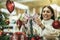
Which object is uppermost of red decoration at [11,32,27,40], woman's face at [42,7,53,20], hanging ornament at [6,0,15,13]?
hanging ornament at [6,0,15,13]

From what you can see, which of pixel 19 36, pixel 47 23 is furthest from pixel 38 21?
pixel 19 36

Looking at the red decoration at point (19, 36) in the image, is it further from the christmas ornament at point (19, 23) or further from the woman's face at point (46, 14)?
the woman's face at point (46, 14)

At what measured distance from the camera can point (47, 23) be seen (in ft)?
3.83

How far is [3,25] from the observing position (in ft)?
4.00

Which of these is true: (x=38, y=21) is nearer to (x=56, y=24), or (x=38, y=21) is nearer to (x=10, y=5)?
(x=56, y=24)

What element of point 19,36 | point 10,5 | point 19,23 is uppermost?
point 10,5

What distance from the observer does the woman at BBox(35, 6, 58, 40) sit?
1148mm

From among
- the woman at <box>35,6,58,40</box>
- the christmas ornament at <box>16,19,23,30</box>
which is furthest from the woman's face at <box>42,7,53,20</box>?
the christmas ornament at <box>16,19,23,30</box>

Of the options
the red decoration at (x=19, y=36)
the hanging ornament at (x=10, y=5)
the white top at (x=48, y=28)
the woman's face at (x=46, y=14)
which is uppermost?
the hanging ornament at (x=10, y=5)

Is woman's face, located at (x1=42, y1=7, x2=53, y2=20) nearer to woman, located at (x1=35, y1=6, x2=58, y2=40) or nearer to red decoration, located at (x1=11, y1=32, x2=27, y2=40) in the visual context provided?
woman, located at (x1=35, y1=6, x2=58, y2=40)

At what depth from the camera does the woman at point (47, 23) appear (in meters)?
1.15

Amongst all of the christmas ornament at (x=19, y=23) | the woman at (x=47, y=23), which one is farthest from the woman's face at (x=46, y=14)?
the christmas ornament at (x=19, y=23)

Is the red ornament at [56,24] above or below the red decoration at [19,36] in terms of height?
above

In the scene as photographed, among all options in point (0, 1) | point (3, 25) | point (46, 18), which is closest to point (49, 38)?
point (46, 18)
